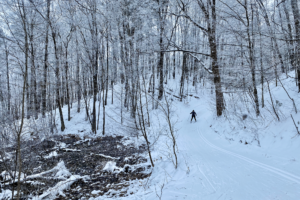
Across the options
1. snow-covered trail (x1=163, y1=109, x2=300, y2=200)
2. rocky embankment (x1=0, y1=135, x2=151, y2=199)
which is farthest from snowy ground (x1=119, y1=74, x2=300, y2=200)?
rocky embankment (x1=0, y1=135, x2=151, y2=199)

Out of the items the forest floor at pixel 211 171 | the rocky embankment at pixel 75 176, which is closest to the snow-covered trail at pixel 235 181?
the forest floor at pixel 211 171

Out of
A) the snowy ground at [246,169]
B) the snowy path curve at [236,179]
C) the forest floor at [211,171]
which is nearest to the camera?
the snowy path curve at [236,179]

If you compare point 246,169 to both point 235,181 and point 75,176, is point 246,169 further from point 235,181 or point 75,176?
point 75,176

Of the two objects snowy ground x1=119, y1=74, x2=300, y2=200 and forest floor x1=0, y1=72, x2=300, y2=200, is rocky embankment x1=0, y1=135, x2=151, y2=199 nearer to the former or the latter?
forest floor x1=0, y1=72, x2=300, y2=200

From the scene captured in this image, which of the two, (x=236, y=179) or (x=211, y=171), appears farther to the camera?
(x=211, y=171)

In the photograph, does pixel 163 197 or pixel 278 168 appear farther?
pixel 278 168

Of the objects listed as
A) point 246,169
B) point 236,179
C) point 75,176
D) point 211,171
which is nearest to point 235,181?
point 236,179

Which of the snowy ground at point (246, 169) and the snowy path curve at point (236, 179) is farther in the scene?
the snowy ground at point (246, 169)

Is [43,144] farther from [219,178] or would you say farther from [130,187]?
[219,178]

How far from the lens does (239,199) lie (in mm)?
3160

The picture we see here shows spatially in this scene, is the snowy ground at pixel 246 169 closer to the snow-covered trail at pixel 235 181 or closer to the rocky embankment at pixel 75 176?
the snow-covered trail at pixel 235 181

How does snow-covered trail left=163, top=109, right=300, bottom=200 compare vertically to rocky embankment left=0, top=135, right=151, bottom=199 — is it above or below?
above

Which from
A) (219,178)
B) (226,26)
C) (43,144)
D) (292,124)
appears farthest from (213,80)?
(43,144)

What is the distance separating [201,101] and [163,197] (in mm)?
21427
